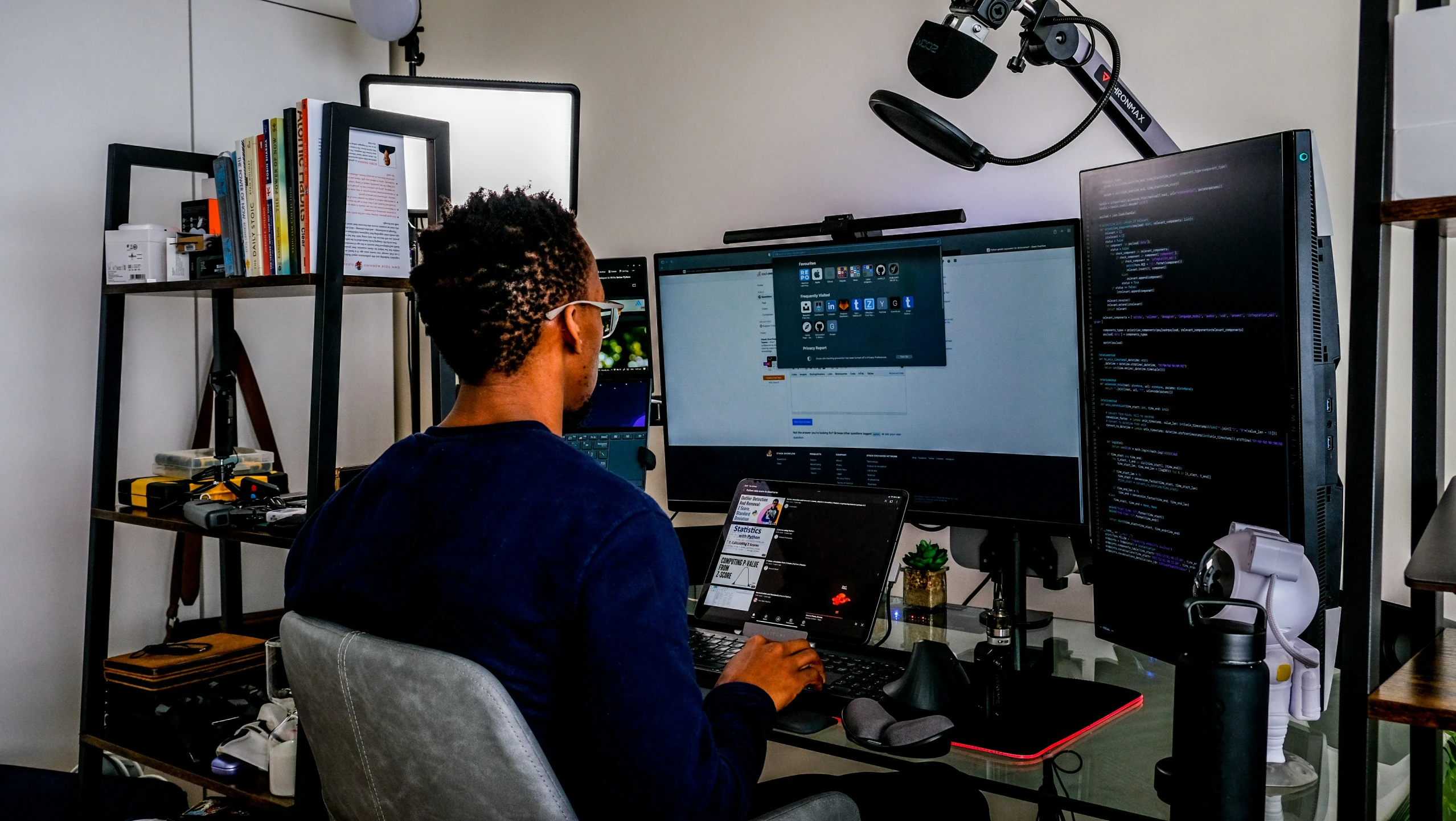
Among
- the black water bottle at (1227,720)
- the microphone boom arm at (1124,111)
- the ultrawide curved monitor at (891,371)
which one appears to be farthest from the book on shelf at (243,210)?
the black water bottle at (1227,720)

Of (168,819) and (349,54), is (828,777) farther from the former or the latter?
(349,54)

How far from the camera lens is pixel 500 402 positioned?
1141 millimetres

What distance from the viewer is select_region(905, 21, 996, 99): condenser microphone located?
57.3 inches

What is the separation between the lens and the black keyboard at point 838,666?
1409 mm

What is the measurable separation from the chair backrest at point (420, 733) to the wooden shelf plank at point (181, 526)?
784 mm

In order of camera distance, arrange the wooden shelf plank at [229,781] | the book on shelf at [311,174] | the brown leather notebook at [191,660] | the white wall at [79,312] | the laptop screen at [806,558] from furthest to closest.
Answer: the white wall at [79,312], the brown leather notebook at [191,660], the wooden shelf plank at [229,781], the book on shelf at [311,174], the laptop screen at [806,558]

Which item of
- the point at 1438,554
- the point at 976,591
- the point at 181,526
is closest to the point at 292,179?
the point at 181,526

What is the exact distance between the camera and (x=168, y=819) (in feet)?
7.60

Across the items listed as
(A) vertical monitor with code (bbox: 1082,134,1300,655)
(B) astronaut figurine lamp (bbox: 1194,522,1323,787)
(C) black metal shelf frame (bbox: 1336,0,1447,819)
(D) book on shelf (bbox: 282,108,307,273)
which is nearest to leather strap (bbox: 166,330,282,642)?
(D) book on shelf (bbox: 282,108,307,273)

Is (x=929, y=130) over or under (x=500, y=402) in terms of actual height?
over

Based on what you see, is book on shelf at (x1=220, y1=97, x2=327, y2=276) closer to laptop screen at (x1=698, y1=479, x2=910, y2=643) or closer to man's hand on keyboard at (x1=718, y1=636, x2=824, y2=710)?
laptop screen at (x1=698, y1=479, x2=910, y2=643)

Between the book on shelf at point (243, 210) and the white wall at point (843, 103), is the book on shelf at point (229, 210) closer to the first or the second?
the book on shelf at point (243, 210)

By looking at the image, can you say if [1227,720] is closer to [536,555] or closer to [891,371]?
[536,555]

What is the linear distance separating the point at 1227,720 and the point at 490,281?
857mm
